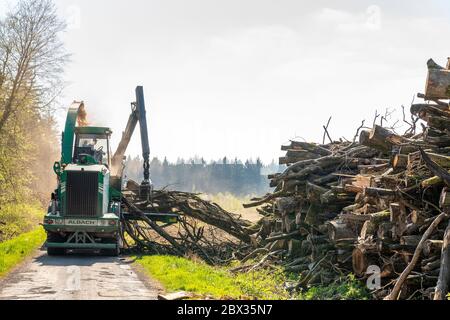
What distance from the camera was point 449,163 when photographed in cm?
998

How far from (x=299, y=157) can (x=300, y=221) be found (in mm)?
2444

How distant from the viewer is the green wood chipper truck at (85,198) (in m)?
17.5

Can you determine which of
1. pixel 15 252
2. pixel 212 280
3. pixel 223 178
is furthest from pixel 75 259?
pixel 223 178

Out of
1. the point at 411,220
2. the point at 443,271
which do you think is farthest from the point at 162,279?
the point at 443,271

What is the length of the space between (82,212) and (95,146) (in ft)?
9.40

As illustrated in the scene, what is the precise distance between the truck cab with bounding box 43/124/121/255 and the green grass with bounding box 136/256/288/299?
183 cm

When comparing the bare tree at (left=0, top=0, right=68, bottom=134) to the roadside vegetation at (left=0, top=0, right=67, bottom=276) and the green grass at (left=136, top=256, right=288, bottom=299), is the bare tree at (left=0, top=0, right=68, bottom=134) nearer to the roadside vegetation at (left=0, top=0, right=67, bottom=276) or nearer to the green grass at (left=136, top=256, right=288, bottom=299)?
the roadside vegetation at (left=0, top=0, right=67, bottom=276)

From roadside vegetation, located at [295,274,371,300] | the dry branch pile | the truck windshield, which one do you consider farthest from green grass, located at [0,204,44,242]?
roadside vegetation, located at [295,274,371,300]

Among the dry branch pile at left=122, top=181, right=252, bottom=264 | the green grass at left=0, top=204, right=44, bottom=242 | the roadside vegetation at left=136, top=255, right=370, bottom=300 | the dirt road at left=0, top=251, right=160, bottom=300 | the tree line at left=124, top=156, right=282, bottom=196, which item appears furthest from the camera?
the tree line at left=124, top=156, right=282, bottom=196

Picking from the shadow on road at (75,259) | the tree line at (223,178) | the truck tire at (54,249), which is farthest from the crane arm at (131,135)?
the tree line at (223,178)

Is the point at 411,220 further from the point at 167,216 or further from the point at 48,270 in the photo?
the point at 167,216

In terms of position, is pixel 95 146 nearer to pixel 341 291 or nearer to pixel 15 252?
pixel 15 252

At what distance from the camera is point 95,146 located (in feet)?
64.7

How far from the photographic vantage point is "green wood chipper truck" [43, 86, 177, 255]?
1745cm
